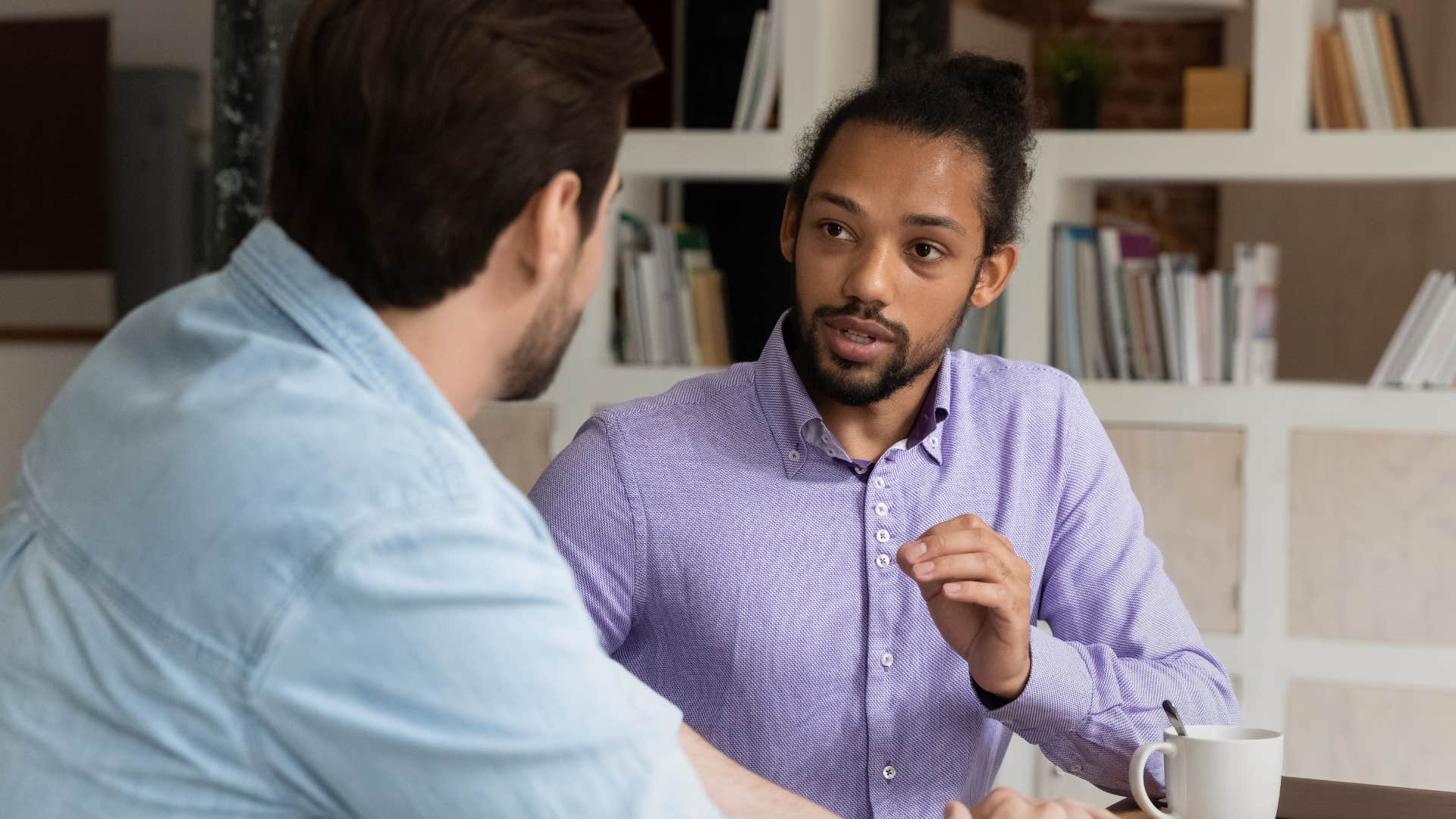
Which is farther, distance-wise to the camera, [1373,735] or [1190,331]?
[1190,331]

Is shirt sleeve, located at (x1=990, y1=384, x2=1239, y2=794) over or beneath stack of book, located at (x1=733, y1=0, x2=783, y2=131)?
beneath

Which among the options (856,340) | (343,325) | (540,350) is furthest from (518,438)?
(343,325)

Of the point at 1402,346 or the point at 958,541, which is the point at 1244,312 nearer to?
the point at 1402,346

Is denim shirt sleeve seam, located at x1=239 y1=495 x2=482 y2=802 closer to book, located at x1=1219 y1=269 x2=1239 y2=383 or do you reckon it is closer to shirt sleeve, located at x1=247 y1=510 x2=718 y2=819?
shirt sleeve, located at x1=247 y1=510 x2=718 y2=819

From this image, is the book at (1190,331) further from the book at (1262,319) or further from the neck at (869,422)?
the neck at (869,422)

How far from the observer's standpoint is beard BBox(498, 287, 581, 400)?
0.91 metres

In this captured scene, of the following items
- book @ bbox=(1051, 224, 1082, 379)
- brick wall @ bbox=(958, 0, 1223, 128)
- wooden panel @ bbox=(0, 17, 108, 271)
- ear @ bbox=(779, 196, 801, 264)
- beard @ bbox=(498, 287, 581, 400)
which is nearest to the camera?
beard @ bbox=(498, 287, 581, 400)

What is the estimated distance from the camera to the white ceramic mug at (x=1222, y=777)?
1108 millimetres

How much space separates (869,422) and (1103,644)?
33 cm

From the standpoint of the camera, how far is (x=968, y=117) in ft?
5.25

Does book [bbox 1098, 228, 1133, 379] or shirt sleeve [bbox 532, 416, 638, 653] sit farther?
book [bbox 1098, 228, 1133, 379]

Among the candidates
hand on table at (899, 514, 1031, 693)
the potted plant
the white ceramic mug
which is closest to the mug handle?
the white ceramic mug

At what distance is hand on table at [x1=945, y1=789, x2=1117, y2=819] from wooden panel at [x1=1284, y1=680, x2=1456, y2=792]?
6.73 feet

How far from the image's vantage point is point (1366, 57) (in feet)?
9.63
